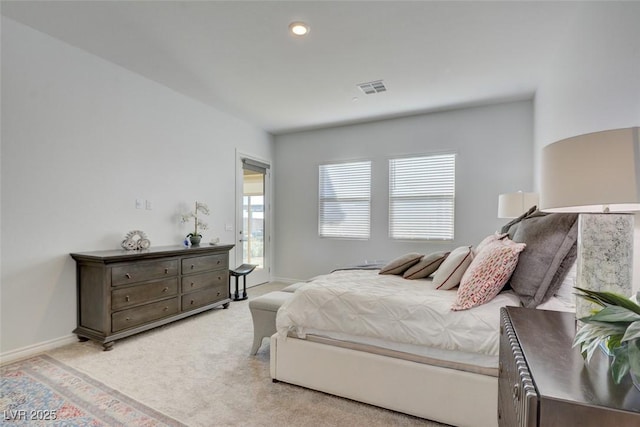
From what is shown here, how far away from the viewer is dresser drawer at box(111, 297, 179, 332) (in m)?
2.84

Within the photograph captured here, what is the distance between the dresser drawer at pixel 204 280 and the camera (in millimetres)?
3561

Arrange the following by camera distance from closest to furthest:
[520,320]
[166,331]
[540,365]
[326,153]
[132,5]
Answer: [540,365]
[520,320]
[132,5]
[166,331]
[326,153]

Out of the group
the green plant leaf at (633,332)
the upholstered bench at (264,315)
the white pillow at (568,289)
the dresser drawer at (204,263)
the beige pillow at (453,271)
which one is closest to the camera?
the green plant leaf at (633,332)

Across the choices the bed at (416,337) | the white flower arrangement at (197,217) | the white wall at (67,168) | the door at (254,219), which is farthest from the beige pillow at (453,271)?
the door at (254,219)

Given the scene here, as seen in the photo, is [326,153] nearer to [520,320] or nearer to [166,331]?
[166,331]

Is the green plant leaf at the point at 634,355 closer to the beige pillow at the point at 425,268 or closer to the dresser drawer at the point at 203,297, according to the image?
the beige pillow at the point at 425,268

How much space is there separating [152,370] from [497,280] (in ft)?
8.34

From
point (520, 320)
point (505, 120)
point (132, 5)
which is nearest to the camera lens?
point (520, 320)

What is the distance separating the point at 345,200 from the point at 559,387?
184 inches

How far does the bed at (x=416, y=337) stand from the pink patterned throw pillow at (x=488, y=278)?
3 cm

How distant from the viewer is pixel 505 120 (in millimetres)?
4215

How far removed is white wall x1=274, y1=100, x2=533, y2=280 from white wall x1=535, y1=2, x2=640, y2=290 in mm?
1240

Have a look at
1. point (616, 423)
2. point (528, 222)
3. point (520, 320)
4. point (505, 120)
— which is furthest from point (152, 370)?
point (505, 120)

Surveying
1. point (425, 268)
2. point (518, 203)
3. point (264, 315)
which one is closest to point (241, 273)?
point (264, 315)
